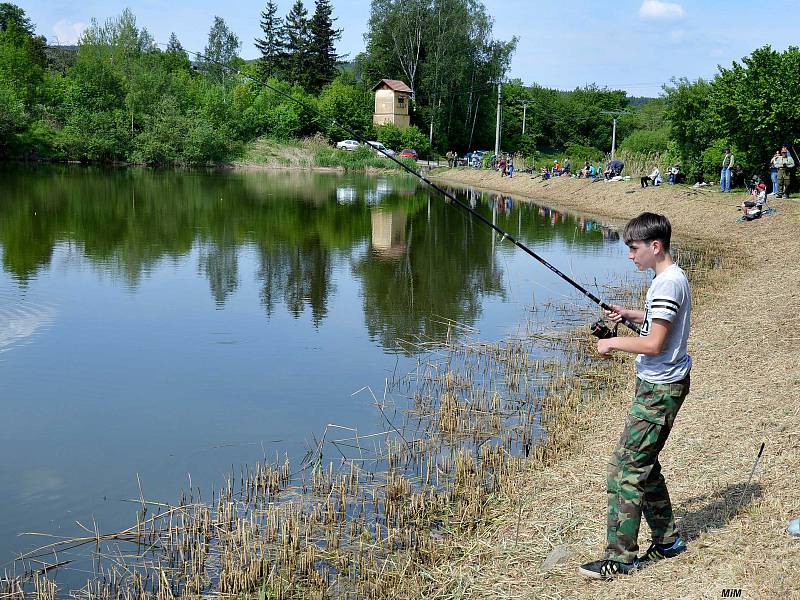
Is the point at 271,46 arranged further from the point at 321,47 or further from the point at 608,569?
the point at 608,569

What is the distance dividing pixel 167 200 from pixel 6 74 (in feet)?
128

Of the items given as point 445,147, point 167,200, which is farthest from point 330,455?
point 445,147

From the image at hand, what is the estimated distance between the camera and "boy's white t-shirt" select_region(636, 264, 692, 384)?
4.45 metres

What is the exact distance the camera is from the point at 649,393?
457 cm

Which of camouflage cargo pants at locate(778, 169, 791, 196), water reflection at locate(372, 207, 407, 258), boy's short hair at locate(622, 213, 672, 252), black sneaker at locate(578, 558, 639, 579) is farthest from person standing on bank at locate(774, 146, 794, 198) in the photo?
black sneaker at locate(578, 558, 639, 579)

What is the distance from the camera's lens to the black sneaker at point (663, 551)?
191 inches

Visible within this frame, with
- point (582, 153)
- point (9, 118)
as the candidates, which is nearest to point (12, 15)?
point (9, 118)

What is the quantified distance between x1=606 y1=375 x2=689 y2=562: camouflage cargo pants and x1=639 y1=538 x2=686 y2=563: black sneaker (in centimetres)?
4

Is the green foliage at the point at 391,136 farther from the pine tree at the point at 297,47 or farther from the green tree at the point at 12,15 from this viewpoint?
the green tree at the point at 12,15

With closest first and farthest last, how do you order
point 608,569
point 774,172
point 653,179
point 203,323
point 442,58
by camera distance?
point 608,569 → point 203,323 → point 774,172 → point 653,179 → point 442,58

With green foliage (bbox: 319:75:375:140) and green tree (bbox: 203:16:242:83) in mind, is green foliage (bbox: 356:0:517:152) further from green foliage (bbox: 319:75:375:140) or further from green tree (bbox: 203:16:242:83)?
green tree (bbox: 203:16:242:83)

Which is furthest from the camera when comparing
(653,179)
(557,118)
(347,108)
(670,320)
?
(557,118)

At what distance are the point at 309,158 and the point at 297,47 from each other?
2388 centimetres

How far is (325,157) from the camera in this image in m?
71.6
